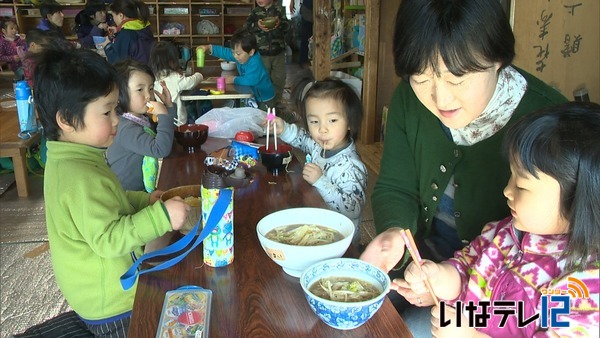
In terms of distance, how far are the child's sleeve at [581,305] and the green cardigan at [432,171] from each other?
402mm

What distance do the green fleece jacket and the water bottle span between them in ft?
0.54

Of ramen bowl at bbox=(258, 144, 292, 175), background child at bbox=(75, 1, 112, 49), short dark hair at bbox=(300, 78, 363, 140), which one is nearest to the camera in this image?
ramen bowl at bbox=(258, 144, 292, 175)

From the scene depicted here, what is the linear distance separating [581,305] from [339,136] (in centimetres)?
109

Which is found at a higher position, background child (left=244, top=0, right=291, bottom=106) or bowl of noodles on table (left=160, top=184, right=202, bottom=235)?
background child (left=244, top=0, right=291, bottom=106)

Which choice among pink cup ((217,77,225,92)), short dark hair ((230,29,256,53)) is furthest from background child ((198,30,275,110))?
pink cup ((217,77,225,92))

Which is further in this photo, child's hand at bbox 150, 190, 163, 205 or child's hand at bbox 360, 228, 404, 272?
child's hand at bbox 150, 190, 163, 205

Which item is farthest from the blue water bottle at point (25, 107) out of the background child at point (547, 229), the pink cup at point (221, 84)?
the background child at point (547, 229)

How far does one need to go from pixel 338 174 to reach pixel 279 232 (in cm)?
66

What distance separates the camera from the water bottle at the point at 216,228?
104cm

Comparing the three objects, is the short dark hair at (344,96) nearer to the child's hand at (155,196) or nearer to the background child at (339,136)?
the background child at (339,136)

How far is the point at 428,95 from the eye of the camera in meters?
1.16

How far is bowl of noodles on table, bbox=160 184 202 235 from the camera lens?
1.25 meters

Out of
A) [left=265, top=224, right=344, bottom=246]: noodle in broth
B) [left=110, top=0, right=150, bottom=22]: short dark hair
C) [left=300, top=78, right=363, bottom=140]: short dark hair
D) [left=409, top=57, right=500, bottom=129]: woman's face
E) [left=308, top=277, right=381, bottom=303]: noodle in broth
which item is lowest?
[left=308, top=277, right=381, bottom=303]: noodle in broth

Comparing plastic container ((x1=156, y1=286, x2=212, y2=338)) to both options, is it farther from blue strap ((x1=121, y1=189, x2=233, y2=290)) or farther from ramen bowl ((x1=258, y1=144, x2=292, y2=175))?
ramen bowl ((x1=258, y1=144, x2=292, y2=175))
